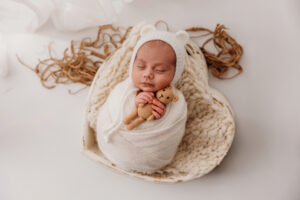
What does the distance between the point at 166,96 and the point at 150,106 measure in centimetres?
6

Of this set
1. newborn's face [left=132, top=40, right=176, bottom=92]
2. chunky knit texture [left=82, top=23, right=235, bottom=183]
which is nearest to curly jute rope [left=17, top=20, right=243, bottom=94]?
chunky knit texture [left=82, top=23, right=235, bottom=183]

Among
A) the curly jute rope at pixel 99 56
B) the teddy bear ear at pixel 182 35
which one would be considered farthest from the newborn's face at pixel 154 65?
the curly jute rope at pixel 99 56

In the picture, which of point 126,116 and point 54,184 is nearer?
point 126,116

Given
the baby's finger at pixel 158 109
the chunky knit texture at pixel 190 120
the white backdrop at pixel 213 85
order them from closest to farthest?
the baby's finger at pixel 158 109, the chunky knit texture at pixel 190 120, the white backdrop at pixel 213 85

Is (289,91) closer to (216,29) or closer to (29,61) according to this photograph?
(216,29)

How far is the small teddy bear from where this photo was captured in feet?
3.37

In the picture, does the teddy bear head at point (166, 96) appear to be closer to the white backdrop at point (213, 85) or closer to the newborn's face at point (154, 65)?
the newborn's face at point (154, 65)

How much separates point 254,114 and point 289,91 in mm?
178

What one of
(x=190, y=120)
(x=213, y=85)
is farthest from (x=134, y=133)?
(x=213, y=85)

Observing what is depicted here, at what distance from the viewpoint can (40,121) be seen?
1.38 metres

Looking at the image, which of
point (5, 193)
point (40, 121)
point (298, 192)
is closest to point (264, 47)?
point (298, 192)

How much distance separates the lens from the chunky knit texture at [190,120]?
1.21m

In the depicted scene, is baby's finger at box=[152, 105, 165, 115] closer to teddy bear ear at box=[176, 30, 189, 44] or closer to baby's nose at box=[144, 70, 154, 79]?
baby's nose at box=[144, 70, 154, 79]

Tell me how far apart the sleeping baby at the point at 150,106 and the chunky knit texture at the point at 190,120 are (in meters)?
0.11
